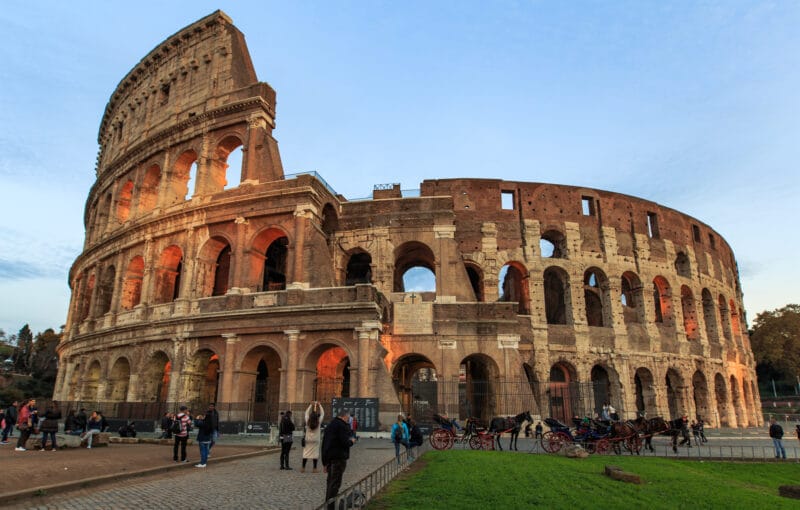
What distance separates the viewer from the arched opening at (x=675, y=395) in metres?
28.1

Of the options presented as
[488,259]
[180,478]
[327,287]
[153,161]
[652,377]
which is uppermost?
[153,161]

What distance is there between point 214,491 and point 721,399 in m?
32.7

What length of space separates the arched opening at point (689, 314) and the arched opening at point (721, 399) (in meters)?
3.16

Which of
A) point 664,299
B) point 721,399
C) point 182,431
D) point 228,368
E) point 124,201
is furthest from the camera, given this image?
point 721,399

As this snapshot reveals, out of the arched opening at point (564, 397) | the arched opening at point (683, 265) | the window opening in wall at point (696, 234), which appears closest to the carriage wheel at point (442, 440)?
the arched opening at point (564, 397)

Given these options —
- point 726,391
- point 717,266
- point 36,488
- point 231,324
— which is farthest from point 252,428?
point 717,266

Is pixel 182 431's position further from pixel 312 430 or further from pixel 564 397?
pixel 564 397

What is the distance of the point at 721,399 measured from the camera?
30609mm

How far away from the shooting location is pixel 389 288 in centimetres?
2319

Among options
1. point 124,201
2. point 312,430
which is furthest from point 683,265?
point 124,201

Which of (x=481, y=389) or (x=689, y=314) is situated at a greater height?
(x=689, y=314)

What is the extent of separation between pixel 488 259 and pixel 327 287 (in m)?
9.34

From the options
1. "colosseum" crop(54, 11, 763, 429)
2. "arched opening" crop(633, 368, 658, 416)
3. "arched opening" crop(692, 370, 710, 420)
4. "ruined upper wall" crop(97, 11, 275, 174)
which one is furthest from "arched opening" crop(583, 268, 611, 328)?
"ruined upper wall" crop(97, 11, 275, 174)

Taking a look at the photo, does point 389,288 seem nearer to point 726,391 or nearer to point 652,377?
point 652,377
